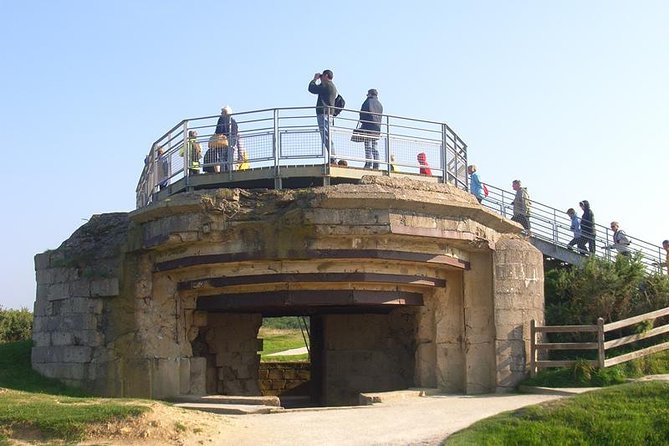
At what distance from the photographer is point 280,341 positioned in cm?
4162

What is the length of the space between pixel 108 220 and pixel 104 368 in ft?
10.9

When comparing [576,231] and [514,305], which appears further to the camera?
[576,231]

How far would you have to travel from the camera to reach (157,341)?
54.4 feet

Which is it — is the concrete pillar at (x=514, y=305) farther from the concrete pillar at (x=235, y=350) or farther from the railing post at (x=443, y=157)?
the concrete pillar at (x=235, y=350)

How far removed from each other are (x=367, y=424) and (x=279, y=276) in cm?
456

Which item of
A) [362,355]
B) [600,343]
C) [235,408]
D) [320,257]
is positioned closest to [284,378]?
[362,355]

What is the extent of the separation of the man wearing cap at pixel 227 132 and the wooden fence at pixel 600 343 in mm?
6539

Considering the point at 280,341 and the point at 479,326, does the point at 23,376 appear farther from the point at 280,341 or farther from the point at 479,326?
the point at 280,341

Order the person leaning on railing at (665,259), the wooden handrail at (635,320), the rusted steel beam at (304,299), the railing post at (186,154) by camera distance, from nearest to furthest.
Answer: the wooden handrail at (635,320) → the rusted steel beam at (304,299) → the railing post at (186,154) → the person leaning on railing at (665,259)

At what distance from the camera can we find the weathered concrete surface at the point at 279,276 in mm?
15500

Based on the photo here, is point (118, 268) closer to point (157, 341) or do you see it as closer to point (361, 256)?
→ point (157, 341)

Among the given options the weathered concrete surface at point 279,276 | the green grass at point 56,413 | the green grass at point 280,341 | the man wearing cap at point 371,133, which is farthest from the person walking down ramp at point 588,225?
the green grass at point 56,413

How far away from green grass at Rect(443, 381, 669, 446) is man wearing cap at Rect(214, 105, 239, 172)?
7.22m

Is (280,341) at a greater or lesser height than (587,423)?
greater
